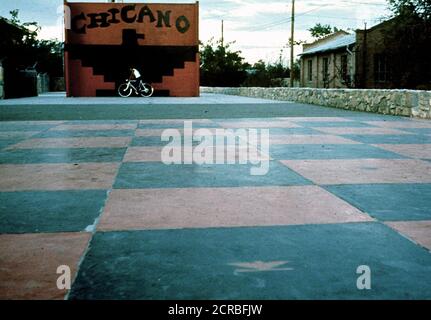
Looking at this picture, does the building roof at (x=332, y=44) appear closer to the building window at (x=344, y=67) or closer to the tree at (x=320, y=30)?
the building window at (x=344, y=67)

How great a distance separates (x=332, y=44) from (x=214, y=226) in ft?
115

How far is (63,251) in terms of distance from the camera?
2.38 meters

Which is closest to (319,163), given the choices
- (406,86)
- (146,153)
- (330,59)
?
(146,153)

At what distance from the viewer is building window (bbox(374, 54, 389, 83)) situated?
2916 centimetres

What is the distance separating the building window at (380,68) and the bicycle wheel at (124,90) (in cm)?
1530

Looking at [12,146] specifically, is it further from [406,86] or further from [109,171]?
[406,86]

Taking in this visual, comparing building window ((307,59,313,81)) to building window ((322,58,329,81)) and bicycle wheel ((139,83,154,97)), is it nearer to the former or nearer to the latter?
building window ((322,58,329,81))

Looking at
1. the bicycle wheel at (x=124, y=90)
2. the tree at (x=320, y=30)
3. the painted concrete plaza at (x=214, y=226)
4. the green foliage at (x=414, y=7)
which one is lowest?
the painted concrete plaza at (x=214, y=226)

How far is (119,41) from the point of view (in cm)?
2525

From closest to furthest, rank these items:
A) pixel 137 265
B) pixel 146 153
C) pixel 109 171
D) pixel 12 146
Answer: pixel 137 265, pixel 109 171, pixel 146 153, pixel 12 146

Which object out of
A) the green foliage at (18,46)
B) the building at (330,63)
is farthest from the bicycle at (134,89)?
the building at (330,63)

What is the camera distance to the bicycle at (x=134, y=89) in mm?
24344

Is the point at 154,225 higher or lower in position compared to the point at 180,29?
lower

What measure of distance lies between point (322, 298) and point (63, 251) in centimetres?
131
